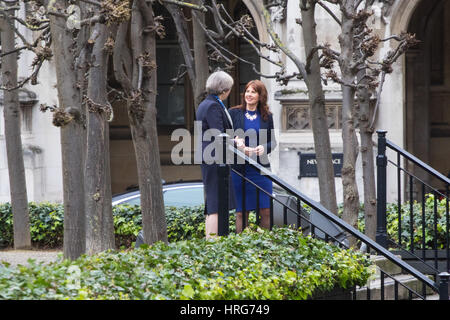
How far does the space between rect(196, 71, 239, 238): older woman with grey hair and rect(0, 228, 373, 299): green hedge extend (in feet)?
3.76

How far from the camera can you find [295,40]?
16.2 m

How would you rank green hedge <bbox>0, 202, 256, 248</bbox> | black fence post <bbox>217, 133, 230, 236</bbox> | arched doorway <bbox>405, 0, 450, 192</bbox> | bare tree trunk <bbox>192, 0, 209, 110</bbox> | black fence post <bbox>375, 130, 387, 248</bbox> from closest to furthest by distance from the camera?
black fence post <bbox>217, 133, 230, 236</bbox>
black fence post <bbox>375, 130, 387, 248</bbox>
bare tree trunk <bbox>192, 0, 209, 110</bbox>
green hedge <bbox>0, 202, 256, 248</bbox>
arched doorway <bbox>405, 0, 450, 192</bbox>

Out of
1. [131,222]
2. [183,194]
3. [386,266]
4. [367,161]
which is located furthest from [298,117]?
[386,266]

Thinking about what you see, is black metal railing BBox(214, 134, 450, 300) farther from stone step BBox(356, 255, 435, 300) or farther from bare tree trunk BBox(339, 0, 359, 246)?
bare tree trunk BBox(339, 0, 359, 246)

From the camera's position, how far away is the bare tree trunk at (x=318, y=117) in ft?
31.8

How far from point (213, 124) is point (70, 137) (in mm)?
1310

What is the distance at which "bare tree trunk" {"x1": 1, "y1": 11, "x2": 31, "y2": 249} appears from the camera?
13.4m

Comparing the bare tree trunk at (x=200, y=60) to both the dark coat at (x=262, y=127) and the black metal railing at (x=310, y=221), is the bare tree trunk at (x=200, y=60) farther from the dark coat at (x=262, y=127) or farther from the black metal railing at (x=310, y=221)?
the black metal railing at (x=310, y=221)

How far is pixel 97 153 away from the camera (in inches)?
348

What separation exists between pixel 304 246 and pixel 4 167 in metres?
11.8

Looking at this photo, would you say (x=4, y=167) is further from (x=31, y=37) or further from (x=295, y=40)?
(x=295, y=40)

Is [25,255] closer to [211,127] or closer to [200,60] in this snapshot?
[200,60]

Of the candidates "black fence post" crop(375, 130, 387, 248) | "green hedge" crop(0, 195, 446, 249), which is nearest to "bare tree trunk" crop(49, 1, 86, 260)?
"black fence post" crop(375, 130, 387, 248)
